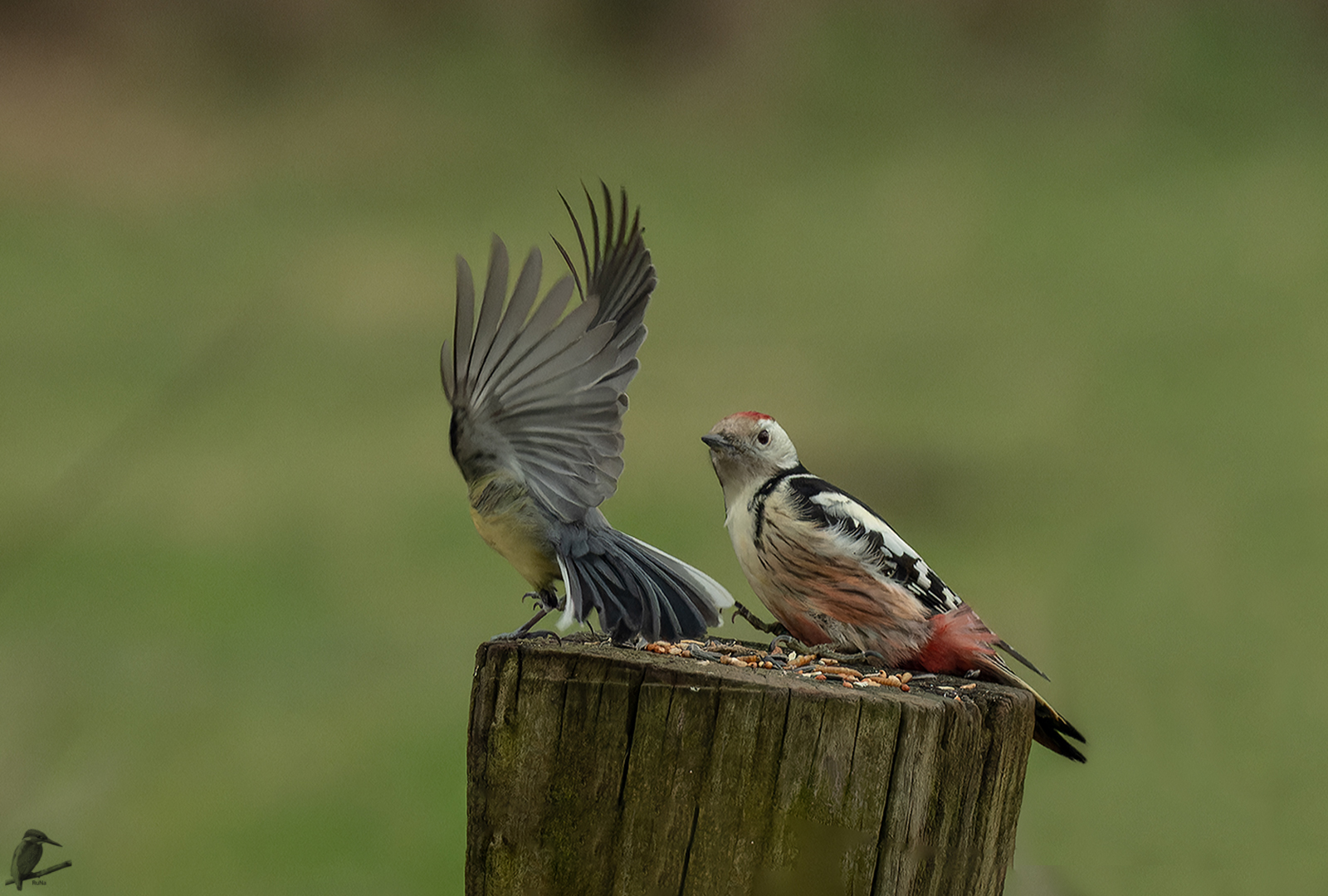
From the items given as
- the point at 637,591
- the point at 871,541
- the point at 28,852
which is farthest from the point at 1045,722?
the point at 28,852

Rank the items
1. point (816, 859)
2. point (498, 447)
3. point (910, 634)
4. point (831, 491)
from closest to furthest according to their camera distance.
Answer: point (816, 859)
point (498, 447)
point (910, 634)
point (831, 491)

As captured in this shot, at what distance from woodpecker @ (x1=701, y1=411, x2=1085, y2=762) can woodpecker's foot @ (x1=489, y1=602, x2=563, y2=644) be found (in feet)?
0.97

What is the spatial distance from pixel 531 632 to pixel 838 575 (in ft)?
1.30

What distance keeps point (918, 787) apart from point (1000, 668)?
30cm

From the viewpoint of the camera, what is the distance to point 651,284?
1.40 meters

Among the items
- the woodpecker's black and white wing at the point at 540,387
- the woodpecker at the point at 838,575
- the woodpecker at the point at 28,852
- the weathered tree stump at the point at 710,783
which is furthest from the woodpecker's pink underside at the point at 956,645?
the woodpecker at the point at 28,852

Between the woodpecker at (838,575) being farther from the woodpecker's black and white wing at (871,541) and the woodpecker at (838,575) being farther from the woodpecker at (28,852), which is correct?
the woodpecker at (28,852)

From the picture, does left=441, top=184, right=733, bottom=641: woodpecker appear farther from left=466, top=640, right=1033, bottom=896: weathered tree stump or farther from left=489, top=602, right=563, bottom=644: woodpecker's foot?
left=466, top=640, right=1033, bottom=896: weathered tree stump

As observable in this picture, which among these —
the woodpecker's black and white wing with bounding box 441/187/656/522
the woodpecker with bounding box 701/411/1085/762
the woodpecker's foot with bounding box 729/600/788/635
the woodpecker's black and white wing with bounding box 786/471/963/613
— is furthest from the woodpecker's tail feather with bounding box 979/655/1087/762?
the woodpecker's black and white wing with bounding box 441/187/656/522

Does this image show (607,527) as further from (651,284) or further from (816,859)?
(816,859)

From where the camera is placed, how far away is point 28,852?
158 cm

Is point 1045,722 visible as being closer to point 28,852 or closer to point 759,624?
point 759,624

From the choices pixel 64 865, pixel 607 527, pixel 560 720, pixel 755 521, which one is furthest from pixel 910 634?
pixel 64 865

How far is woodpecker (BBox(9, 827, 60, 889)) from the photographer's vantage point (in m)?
1.55
